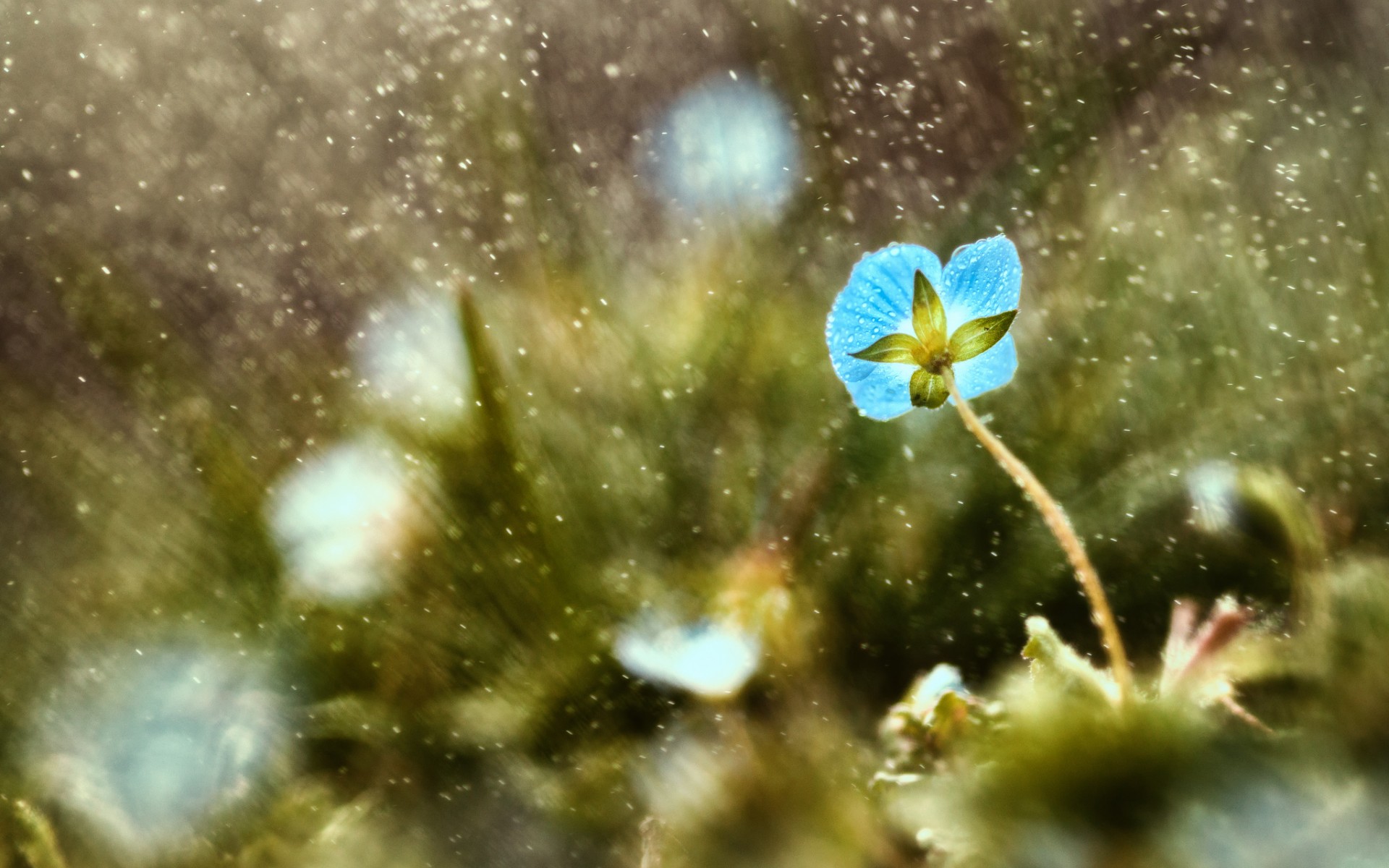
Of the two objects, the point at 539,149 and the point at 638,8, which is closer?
the point at 539,149

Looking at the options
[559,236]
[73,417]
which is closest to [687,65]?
[559,236]

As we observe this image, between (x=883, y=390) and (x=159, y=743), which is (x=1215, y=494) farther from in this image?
(x=159, y=743)

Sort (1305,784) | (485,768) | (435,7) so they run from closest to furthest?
(1305,784) → (485,768) → (435,7)

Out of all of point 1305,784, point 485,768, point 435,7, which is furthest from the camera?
point 435,7

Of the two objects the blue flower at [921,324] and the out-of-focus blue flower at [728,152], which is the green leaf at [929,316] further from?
the out-of-focus blue flower at [728,152]

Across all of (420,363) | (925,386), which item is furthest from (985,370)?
(420,363)

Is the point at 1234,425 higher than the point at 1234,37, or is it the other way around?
the point at 1234,37

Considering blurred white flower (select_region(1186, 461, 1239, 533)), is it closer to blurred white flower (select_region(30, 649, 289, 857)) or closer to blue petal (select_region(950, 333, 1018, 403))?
blue petal (select_region(950, 333, 1018, 403))

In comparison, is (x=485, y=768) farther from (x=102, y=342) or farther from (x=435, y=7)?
(x=435, y=7)
